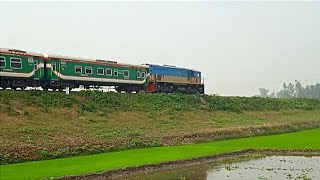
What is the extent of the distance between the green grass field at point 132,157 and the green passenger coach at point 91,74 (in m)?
14.6

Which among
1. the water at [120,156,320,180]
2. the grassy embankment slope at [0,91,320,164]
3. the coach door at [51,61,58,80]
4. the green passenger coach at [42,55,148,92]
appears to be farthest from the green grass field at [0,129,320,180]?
the green passenger coach at [42,55,148,92]

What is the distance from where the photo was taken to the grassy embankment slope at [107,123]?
24.4 meters

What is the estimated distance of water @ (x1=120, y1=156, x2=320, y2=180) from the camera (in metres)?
17.6

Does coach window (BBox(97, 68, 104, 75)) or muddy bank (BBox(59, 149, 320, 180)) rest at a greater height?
coach window (BBox(97, 68, 104, 75))

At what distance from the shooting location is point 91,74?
40500 mm

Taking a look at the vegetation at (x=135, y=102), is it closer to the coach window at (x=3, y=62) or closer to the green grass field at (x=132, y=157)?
the coach window at (x=3, y=62)

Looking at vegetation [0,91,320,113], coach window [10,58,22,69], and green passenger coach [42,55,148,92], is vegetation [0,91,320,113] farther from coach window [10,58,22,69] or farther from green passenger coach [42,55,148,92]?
coach window [10,58,22,69]

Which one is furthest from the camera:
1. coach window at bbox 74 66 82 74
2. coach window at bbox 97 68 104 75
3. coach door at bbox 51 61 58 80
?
coach window at bbox 97 68 104 75

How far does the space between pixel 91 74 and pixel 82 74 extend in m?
1.13

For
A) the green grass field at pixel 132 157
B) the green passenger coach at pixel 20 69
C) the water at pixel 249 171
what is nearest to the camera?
the water at pixel 249 171

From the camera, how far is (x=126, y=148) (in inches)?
1049

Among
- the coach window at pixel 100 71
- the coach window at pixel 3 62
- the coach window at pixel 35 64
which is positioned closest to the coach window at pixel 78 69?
the coach window at pixel 100 71

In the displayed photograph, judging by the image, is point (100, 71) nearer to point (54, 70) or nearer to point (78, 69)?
point (78, 69)

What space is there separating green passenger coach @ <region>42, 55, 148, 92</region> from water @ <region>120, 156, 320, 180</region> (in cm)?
1992
